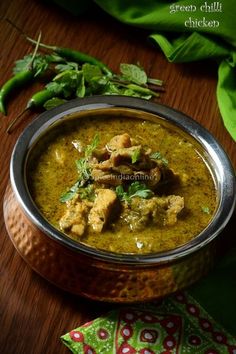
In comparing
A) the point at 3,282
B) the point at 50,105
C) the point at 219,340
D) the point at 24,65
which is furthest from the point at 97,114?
the point at 219,340

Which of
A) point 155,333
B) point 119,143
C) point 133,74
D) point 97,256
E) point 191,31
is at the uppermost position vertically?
point 191,31

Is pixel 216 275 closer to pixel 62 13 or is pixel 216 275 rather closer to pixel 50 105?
pixel 50 105

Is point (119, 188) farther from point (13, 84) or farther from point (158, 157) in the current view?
point (13, 84)

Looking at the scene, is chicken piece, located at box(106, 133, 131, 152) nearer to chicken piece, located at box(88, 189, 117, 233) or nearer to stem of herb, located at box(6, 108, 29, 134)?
chicken piece, located at box(88, 189, 117, 233)

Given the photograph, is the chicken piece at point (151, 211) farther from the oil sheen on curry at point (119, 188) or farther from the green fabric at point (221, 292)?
the green fabric at point (221, 292)

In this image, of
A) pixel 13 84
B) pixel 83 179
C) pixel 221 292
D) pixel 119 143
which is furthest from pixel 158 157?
pixel 13 84

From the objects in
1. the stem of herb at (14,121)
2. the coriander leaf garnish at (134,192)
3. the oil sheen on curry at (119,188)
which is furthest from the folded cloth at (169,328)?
the stem of herb at (14,121)
